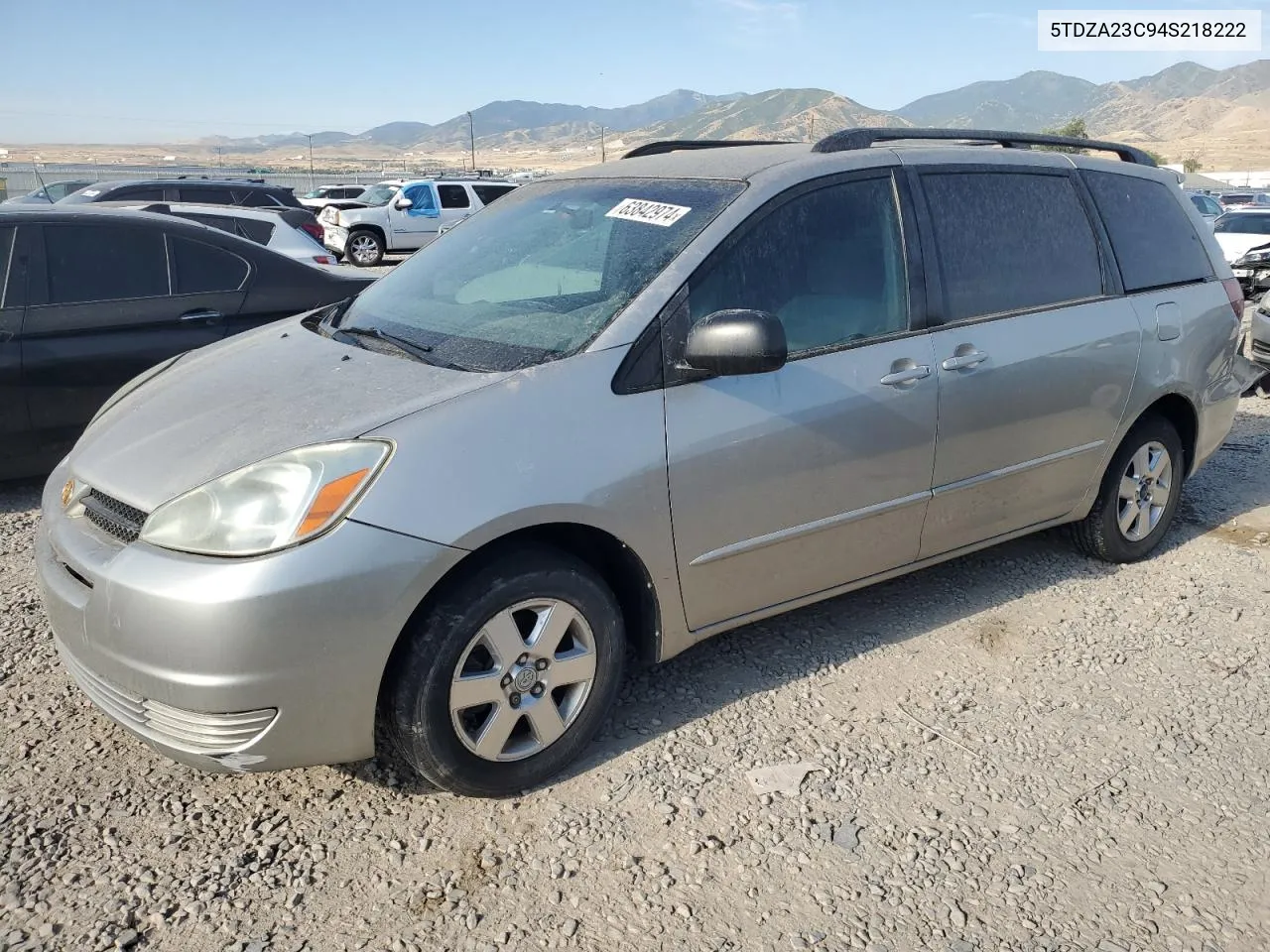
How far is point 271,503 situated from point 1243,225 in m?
20.2

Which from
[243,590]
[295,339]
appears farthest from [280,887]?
[295,339]

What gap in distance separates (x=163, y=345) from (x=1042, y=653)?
4.61 m

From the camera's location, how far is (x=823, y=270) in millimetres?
3316

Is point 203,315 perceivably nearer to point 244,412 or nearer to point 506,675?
point 244,412

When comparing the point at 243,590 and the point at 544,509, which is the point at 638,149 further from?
the point at 243,590

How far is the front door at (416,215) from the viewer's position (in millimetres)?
21984

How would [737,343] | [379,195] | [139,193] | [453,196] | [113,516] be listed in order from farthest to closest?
[379,195] < [453,196] < [139,193] < [737,343] < [113,516]

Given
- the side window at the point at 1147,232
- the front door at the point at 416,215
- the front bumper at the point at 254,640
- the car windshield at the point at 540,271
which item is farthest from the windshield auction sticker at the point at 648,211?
the front door at the point at 416,215

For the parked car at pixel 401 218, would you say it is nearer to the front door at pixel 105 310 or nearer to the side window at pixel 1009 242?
the front door at pixel 105 310

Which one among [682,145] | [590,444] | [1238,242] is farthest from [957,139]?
[1238,242]

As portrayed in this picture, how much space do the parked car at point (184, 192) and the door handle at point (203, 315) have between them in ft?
31.4

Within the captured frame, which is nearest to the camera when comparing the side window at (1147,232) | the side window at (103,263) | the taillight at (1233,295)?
the side window at (1147,232)

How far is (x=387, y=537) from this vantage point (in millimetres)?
2416

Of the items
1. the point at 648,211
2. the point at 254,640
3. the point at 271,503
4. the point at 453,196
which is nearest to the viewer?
the point at 254,640
